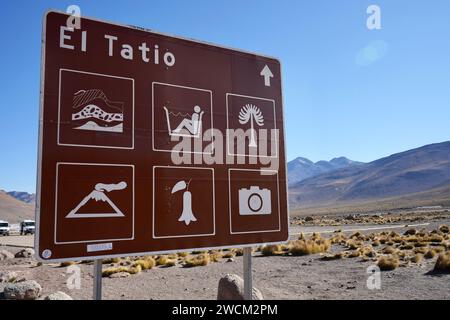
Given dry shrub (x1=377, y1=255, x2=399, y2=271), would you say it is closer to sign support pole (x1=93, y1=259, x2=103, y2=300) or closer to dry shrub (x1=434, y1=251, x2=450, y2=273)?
dry shrub (x1=434, y1=251, x2=450, y2=273)

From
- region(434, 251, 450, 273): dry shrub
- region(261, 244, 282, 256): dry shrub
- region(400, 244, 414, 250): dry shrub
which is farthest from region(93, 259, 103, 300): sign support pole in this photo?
region(400, 244, 414, 250): dry shrub

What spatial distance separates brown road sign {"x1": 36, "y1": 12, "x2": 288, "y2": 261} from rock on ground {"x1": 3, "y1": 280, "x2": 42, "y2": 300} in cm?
681

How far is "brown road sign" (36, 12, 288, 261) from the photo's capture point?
414cm

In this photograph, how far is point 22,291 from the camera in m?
9.68

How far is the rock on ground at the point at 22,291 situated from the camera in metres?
9.46

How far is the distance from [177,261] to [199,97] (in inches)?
578

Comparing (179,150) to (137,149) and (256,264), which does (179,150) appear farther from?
(256,264)

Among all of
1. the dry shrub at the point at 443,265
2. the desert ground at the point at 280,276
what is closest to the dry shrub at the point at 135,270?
the desert ground at the point at 280,276

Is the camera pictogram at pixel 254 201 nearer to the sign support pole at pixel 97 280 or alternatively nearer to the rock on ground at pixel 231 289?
the sign support pole at pixel 97 280

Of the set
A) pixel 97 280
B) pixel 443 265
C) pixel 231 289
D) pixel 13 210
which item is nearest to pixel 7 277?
pixel 231 289

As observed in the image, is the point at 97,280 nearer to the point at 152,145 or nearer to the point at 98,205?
the point at 98,205

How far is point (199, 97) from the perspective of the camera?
5164 mm

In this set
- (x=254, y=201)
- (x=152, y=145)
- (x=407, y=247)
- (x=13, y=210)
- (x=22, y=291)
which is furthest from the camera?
(x=13, y=210)

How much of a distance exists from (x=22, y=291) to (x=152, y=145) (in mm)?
7322
